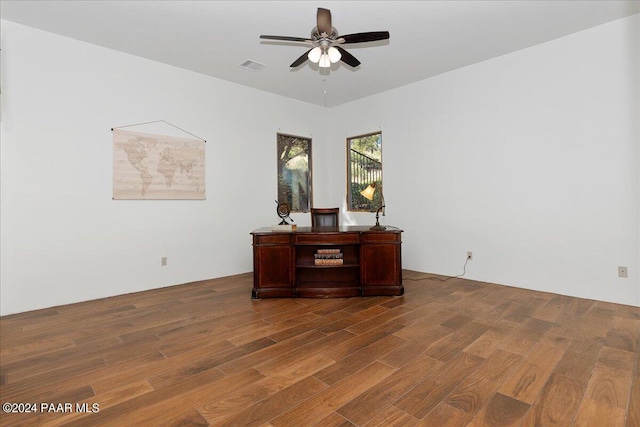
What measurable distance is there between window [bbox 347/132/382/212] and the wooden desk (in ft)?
6.48

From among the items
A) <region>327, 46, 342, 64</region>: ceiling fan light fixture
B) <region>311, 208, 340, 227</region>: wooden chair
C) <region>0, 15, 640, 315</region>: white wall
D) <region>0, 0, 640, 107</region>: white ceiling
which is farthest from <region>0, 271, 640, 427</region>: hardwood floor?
<region>0, 0, 640, 107</region>: white ceiling

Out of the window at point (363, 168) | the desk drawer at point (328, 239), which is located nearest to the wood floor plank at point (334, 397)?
the desk drawer at point (328, 239)

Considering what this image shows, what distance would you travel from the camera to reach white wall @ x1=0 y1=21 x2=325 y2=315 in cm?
337

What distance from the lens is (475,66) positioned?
177 inches

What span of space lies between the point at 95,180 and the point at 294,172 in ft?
10.4

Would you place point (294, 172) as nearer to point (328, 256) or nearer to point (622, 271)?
point (328, 256)

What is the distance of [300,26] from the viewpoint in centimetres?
350

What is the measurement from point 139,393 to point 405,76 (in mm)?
5037

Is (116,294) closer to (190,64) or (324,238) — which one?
(324,238)

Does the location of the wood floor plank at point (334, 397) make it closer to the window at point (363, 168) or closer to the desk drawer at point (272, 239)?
the desk drawer at point (272, 239)

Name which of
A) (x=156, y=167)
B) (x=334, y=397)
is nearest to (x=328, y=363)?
(x=334, y=397)

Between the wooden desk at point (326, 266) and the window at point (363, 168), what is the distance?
6.48 feet

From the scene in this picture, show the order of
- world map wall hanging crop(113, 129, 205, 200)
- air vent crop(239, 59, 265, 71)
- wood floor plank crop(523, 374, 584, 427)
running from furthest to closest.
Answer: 1. air vent crop(239, 59, 265, 71)
2. world map wall hanging crop(113, 129, 205, 200)
3. wood floor plank crop(523, 374, 584, 427)

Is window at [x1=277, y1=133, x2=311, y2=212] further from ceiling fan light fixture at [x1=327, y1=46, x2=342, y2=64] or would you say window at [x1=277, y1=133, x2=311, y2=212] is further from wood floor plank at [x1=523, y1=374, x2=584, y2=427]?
wood floor plank at [x1=523, y1=374, x2=584, y2=427]
